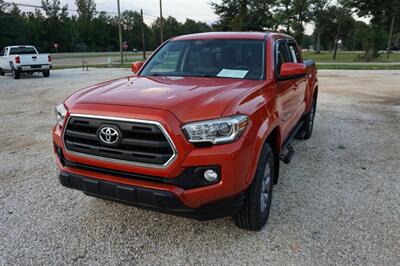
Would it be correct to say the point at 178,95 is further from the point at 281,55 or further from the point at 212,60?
the point at 281,55

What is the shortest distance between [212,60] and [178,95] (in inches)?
49.8

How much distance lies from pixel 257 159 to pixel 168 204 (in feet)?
2.61

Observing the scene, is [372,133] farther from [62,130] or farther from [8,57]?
[8,57]

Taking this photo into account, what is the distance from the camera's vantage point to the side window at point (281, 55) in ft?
12.6

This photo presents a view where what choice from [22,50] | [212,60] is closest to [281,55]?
[212,60]

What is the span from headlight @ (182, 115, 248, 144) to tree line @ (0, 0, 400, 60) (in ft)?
113

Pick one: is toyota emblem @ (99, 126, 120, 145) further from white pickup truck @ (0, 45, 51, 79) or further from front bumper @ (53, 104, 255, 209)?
white pickup truck @ (0, 45, 51, 79)

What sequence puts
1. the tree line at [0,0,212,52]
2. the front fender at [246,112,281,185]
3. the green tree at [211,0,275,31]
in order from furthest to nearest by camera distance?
1. the tree line at [0,0,212,52]
2. the green tree at [211,0,275,31]
3. the front fender at [246,112,281,185]

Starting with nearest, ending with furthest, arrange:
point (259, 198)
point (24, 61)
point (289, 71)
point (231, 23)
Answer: point (259, 198) < point (289, 71) < point (24, 61) < point (231, 23)

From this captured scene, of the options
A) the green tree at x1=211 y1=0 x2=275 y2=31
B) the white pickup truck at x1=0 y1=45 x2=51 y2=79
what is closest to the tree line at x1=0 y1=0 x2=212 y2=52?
the green tree at x1=211 y1=0 x2=275 y2=31

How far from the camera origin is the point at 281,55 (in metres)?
4.22

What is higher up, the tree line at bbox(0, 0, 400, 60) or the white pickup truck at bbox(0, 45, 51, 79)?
the tree line at bbox(0, 0, 400, 60)

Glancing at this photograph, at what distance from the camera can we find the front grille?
8.07 ft

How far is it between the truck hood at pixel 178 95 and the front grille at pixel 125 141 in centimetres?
16
